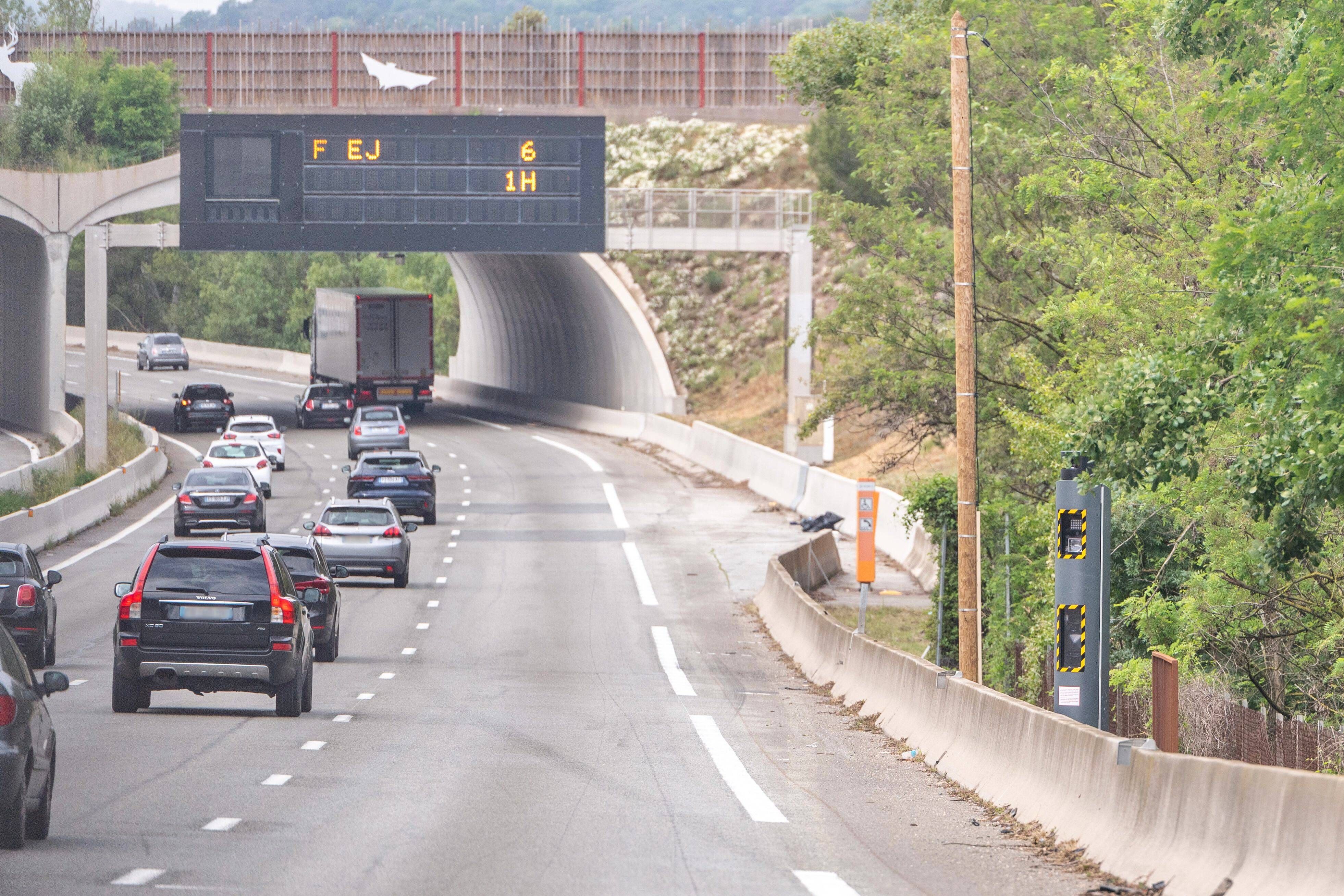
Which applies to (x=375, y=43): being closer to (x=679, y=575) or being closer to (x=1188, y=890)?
(x=679, y=575)

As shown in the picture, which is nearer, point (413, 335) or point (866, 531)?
point (866, 531)

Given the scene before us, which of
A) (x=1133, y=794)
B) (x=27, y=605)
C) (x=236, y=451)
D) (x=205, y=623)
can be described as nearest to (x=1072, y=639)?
(x=1133, y=794)

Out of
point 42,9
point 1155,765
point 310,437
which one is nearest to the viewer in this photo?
point 1155,765

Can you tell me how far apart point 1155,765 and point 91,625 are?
69.4ft

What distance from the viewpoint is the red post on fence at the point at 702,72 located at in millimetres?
85875

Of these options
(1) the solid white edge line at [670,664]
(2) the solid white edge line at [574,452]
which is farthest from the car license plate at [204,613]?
(2) the solid white edge line at [574,452]

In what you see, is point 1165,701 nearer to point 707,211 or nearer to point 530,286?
point 707,211

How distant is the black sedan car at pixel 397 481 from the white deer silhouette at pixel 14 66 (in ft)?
205

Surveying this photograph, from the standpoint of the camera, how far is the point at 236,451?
4678 cm

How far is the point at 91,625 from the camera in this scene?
27.8 m

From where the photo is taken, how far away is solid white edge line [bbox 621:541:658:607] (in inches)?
1305

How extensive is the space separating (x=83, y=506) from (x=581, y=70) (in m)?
48.7

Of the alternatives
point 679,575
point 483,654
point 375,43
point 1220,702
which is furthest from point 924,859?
point 375,43

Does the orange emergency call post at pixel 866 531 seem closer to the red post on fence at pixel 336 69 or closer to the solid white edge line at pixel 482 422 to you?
the solid white edge line at pixel 482 422
